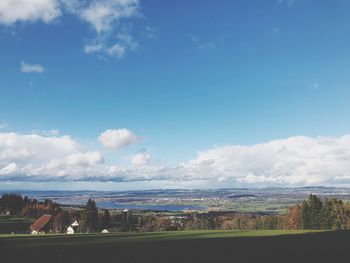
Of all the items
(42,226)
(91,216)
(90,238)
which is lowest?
(42,226)

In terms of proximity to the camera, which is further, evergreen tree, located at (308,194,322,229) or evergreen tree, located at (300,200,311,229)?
evergreen tree, located at (300,200,311,229)

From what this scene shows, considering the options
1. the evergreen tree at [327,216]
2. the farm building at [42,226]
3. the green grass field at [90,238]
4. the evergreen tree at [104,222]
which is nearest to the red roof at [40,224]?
the farm building at [42,226]

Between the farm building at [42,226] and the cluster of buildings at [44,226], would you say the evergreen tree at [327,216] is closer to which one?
the cluster of buildings at [44,226]

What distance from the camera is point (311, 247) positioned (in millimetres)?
42812

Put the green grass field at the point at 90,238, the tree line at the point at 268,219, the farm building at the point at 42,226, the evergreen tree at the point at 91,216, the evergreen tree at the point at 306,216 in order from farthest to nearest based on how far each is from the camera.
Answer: the evergreen tree at the point at 91,216 → the farm building at the point at 42,226 → the evergreen tree at the point at 306,216 → the tree line at the point at 268,219 → the green grass field at the point at 90,238

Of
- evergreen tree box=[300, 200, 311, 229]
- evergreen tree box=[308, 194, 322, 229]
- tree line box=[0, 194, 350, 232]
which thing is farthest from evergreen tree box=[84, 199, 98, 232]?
evergreen tree box=[308, 194, 322, 229]

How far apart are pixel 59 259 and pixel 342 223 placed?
252ft

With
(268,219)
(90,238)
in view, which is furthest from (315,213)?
(90,238)

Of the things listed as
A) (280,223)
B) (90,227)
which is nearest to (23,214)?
(90,227)

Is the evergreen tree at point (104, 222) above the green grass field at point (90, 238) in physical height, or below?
below

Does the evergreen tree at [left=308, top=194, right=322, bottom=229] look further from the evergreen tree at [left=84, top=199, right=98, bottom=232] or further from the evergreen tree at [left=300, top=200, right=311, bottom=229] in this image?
the evergreen tree at [left=84, top=199, right=98, bottom=232]

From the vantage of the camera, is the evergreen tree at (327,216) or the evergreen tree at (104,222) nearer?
the evergreen tree at (327,216)

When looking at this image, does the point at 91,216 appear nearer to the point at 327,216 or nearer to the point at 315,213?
the point at 315,213

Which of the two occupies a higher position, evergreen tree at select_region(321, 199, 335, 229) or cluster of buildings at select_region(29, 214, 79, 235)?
evergreen tree at select_region(321, 199, 335, 229)
